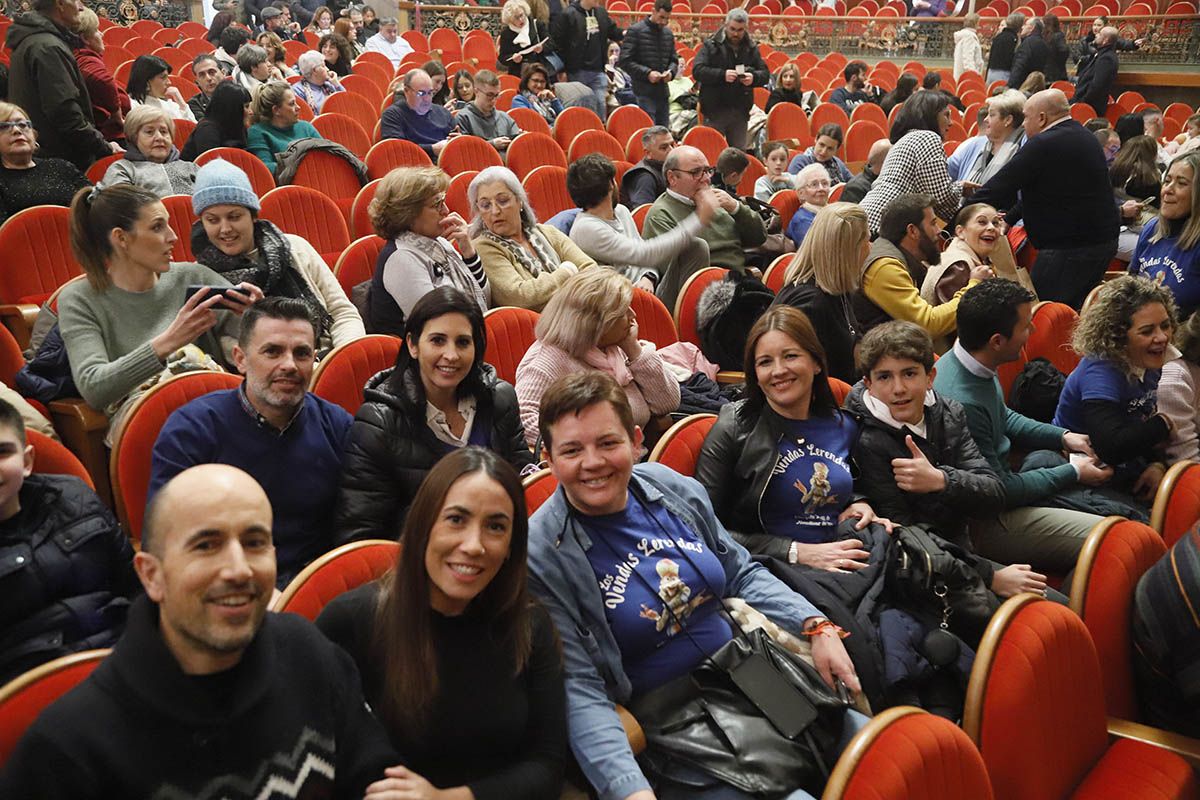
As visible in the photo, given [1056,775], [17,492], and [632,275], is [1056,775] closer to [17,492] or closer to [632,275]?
[17,492]

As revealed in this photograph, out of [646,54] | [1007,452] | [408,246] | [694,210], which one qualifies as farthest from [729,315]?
[646,54]

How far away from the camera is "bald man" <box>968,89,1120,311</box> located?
13.4 feet

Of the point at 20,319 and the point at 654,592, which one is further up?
the point at 20,319

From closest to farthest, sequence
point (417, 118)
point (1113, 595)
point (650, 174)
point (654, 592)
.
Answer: point (654, 592) → point (1113, 595) → point (650, 174) → point (417, 118)

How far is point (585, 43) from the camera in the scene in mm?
7254

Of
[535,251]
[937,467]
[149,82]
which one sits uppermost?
[149,82]

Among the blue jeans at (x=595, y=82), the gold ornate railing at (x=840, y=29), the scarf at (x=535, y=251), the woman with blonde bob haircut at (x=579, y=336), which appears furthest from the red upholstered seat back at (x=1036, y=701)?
the gold ornate railing at (x=840, y=29)

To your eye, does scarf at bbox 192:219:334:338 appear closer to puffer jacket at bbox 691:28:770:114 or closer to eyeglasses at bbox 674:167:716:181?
eyeglasses at bbox 674:167:716:181

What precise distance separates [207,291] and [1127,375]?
2.56 metres

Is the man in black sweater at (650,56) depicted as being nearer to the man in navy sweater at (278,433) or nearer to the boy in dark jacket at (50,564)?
the man in navy sweater at (278,433)

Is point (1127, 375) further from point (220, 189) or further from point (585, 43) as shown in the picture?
point (585, 43)

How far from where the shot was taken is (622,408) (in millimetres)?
1815

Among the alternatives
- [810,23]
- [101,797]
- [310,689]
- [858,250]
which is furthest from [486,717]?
[810,23]

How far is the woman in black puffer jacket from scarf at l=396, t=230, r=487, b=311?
745 mm
